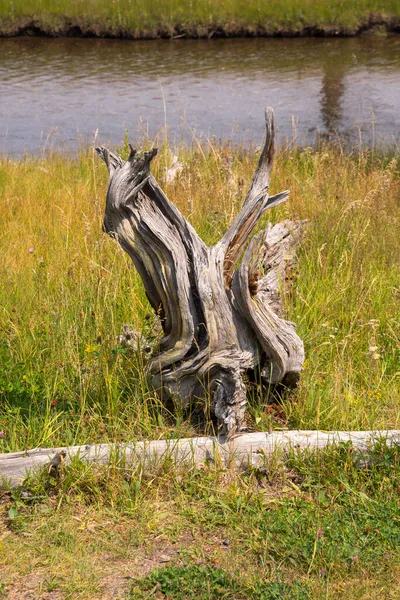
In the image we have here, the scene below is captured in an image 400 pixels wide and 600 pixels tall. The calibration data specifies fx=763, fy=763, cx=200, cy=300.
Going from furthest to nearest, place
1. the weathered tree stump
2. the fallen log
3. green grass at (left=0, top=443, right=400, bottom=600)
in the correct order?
the weathered tree stump < the fallen log < green grass at (left=0, top=443, right=400, bottom=600)

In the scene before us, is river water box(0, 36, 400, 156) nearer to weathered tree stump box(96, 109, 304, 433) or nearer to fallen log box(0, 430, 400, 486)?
weathered tree stump box(96, 109, 304, 433)

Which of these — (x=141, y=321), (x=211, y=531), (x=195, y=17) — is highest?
(x=195, y=17)

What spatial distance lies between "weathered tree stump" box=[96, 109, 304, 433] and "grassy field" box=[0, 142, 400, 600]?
0.65 feet

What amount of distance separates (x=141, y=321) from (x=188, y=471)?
1.32 m

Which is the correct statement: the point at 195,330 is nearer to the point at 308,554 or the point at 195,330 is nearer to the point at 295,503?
the point at 295,503

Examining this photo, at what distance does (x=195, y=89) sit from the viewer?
16938 millimetres

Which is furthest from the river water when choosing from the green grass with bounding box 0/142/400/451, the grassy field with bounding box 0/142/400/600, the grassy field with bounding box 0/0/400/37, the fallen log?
the fallen log

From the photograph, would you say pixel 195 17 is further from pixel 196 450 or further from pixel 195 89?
pixel 196 450

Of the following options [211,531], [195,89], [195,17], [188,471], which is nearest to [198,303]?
[188,471]

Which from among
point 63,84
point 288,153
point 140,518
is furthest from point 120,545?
point 63,84

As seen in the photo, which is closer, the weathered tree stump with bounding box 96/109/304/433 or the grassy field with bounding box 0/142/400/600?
the grassy field with bounding box 0/142/400/600

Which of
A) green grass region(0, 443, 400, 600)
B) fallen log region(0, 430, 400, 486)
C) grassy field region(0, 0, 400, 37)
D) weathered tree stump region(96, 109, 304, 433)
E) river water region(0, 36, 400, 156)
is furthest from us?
grassy field region(0, 0, 400, 37)

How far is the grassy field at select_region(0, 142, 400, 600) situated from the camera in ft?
10.9

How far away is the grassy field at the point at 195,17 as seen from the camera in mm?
22750
